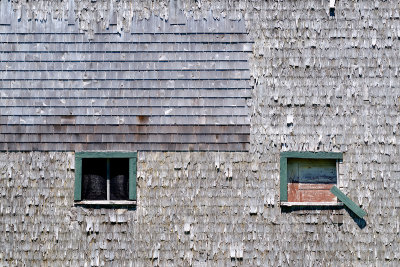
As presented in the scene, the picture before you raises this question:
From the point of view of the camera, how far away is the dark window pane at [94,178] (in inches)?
384

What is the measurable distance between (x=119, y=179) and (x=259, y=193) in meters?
2.26

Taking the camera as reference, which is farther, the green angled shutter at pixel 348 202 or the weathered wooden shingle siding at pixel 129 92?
the weathered wooden shingle siding at pixel 129 92

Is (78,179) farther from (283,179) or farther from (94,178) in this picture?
(283,179)

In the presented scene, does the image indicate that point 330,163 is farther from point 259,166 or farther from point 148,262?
point 148,262

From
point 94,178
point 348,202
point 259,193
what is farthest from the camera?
point 94,178

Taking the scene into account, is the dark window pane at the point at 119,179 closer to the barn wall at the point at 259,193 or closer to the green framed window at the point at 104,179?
the green framed window at the point at 104,179

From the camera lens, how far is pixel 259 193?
9.63 metres

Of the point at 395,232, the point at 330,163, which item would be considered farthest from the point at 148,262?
the point at 395,232

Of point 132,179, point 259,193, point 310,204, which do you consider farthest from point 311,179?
point 132,179

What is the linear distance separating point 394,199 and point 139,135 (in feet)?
13.7

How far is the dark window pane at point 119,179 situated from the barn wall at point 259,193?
0.81ft

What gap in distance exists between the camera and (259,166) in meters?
9.67

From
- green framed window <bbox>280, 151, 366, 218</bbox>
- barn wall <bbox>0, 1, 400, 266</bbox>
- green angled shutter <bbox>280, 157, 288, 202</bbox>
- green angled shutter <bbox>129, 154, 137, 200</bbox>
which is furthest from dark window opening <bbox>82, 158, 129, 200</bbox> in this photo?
green framed window <bbox>280, 151, 366, 218</bbox>

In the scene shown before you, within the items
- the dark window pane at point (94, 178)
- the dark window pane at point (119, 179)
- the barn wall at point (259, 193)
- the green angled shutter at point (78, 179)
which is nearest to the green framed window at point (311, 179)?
the barn wall at point (259, 193)
